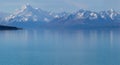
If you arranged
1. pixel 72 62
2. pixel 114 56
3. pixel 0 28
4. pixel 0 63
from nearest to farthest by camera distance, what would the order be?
1. pixel 0 63
2. pixel 72 62
3. pixel 114 56
4. pixel 0 28

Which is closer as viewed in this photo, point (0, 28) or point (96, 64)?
point (96, 64)

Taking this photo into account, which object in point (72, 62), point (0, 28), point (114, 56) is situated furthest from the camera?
point (0, 28)

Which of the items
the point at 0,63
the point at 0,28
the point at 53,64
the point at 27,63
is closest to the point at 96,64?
the point at 53,64

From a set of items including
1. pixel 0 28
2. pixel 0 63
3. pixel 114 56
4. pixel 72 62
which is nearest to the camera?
pixel 0 63

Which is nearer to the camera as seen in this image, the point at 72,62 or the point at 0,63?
the point at 0,63

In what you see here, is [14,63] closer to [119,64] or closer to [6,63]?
[6,63]

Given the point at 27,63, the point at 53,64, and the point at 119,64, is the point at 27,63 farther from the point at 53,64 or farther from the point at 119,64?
the point at 119,64

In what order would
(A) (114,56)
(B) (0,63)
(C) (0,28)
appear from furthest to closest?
(C) (0,28)
(A) (114,56)
(B) (0,63)

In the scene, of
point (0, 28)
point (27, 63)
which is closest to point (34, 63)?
point (27, 63)
